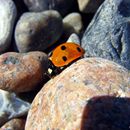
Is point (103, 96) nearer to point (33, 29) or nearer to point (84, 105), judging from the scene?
point (84, 105)

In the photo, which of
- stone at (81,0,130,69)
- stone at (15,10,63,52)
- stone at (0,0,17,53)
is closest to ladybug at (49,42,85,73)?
stone at (81,0,130,69)

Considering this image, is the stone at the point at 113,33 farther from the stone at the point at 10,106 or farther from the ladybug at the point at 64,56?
the stone at the point at 10,106

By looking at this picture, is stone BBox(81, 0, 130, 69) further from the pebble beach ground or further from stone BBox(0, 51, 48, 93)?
stone BBox(0, 51, 48, 93)

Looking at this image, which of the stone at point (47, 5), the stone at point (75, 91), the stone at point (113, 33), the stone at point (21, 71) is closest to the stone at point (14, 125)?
the stone at point (21, 71)

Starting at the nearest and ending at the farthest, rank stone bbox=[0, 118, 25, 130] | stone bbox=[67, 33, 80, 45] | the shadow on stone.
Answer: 1. the shadow on stone
2. stone bbox=[0, 118, 25, 130]
3. stone bbox=[67, 33, 80, 45]

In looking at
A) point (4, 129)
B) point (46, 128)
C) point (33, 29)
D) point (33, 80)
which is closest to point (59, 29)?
point (33, 29)
